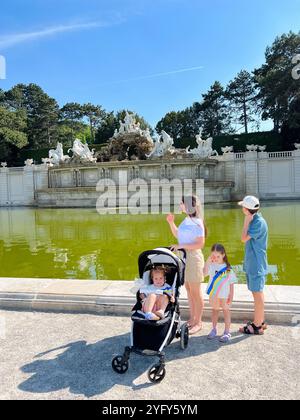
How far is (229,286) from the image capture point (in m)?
4.13

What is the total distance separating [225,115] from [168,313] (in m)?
46.9

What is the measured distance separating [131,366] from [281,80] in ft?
108

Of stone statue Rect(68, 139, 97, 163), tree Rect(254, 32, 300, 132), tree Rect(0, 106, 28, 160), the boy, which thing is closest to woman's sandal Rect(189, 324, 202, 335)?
the boy

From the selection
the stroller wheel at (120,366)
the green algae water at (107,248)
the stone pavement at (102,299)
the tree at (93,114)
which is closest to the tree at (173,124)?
the tree at (93,114)

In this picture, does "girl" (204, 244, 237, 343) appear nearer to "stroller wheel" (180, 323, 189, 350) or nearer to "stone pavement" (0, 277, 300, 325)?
"stroller wheel" (180, 323, 189, 350)

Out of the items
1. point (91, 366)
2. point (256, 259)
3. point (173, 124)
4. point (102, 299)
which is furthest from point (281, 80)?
point (91, 366)

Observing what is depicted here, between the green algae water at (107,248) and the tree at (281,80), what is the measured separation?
20499 millimetres

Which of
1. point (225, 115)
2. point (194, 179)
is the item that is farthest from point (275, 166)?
point (225, 115)

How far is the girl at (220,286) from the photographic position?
4.10 m

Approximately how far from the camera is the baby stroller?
329 centimetres

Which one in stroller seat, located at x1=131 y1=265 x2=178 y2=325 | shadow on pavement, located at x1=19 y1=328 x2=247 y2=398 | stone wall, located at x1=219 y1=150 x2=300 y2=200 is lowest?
shadow on pavement, located at x1=19 y1=328 x2=247 y2=398

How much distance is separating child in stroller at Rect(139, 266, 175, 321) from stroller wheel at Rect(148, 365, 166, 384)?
478mm

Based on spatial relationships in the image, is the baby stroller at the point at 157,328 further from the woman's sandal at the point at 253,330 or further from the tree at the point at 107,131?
the tree at the point at 107,131

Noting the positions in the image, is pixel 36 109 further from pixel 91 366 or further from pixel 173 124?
pixel 91 366
